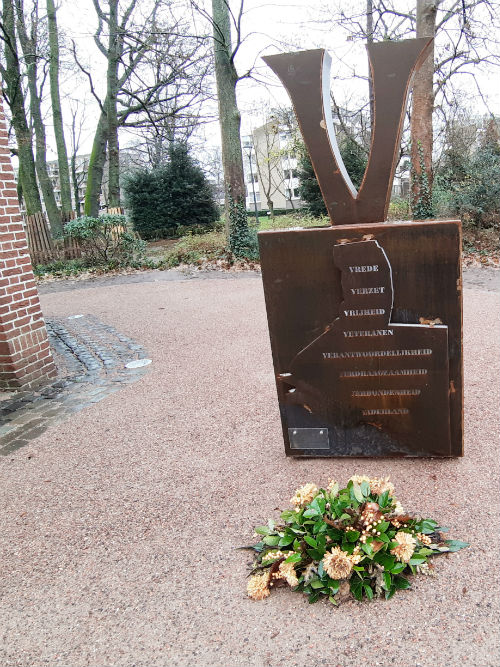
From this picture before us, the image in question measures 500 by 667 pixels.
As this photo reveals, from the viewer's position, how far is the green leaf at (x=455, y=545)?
2350 mm

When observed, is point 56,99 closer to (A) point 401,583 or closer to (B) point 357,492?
(B) point 357,492

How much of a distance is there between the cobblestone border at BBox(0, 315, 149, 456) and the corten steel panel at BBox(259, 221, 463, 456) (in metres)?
2.30

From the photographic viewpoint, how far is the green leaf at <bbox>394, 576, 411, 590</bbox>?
214cm

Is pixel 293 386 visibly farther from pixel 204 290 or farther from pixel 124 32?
pixel 124 32

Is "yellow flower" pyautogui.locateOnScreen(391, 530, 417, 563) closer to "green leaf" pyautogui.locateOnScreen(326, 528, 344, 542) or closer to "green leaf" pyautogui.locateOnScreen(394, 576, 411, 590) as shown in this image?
"green leaf" pyautogui.locateOnScreen(394, 576, 411, 590)

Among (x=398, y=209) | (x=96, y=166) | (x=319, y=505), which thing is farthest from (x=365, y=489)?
(x=96, y=166)

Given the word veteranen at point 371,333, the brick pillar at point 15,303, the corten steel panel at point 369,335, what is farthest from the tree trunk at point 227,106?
the word veteranen at point 371,333

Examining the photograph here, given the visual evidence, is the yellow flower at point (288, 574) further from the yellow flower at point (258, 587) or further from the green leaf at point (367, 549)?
the green leaf at point (367, 549)

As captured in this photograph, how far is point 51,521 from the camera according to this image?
9.70ft

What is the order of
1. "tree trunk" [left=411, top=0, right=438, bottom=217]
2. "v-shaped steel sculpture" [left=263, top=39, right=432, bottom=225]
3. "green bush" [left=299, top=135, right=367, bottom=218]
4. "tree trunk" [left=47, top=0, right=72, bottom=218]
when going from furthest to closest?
1. "green bush" [left=299, top=135, right=367, bottom=218]
2. "tree trunk" [left=47, top=0, right=72, bottom=218]
3. "tree trunk" [left=411, top=0, right=438, bottom=217]
4. "v-shaped steel sculpture" [left=263, top=39, right=432, bottom=225]

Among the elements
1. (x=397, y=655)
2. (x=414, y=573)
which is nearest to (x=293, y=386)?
(x=414, y=573)

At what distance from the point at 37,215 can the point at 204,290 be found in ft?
23.8

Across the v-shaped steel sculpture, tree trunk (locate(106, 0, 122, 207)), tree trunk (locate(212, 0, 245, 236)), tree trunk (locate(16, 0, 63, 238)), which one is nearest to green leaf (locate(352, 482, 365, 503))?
the v-shaped steel sculpture

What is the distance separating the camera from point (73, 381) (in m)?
5.37
